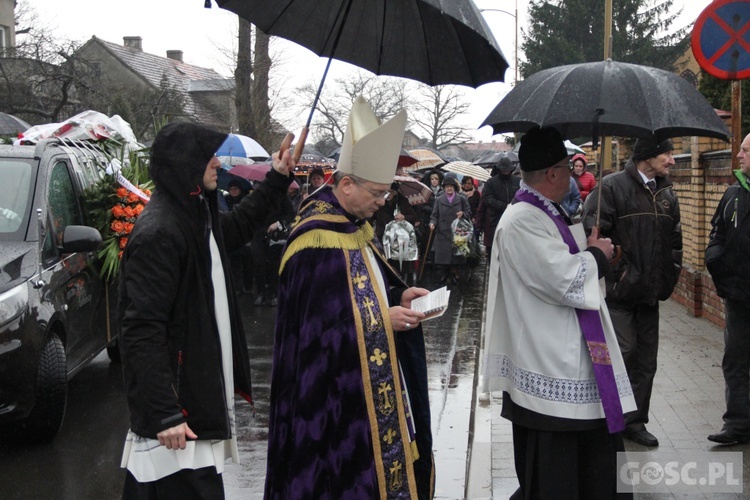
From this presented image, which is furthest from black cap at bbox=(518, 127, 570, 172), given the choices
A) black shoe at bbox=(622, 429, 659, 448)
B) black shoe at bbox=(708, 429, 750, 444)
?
black shoe at bbox=(708, 429, 750, 444)

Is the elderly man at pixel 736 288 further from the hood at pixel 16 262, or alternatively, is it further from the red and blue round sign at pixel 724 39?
the hood at pixel 16 262

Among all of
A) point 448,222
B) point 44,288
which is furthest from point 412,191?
point 44,288

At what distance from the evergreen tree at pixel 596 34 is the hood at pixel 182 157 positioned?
34121 millimetres

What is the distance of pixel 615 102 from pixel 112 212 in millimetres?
4885

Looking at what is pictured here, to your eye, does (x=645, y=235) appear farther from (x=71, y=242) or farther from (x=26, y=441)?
(x=26, y=441)

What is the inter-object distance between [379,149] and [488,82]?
75 centimetres

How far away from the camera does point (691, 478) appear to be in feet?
17.7

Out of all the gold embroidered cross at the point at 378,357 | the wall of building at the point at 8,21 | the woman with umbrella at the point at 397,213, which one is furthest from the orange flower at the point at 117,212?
the wall of building at the point at 8,21

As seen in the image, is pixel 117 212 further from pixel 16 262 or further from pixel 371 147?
pixel 371 147

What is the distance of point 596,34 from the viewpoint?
37.5 meters

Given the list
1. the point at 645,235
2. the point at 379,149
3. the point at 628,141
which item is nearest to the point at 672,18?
the point at 628,141

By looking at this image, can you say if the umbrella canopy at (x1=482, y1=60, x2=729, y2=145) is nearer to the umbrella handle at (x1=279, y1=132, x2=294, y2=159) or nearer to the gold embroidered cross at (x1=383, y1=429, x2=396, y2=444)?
the umbrella handle at (x1=279, y1=132, x2=294, y2=159)

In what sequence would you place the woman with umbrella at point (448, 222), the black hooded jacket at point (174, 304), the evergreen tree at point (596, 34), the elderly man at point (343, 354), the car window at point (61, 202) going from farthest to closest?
the evergreen tree at point (596, 34)
the woman with umbrella at point (448, 222)
the car window at point (61, 202)
the elderly man at point (343, 354)
the black hooded jacket at point (174, 304)

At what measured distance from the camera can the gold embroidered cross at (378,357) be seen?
361 centimetres
